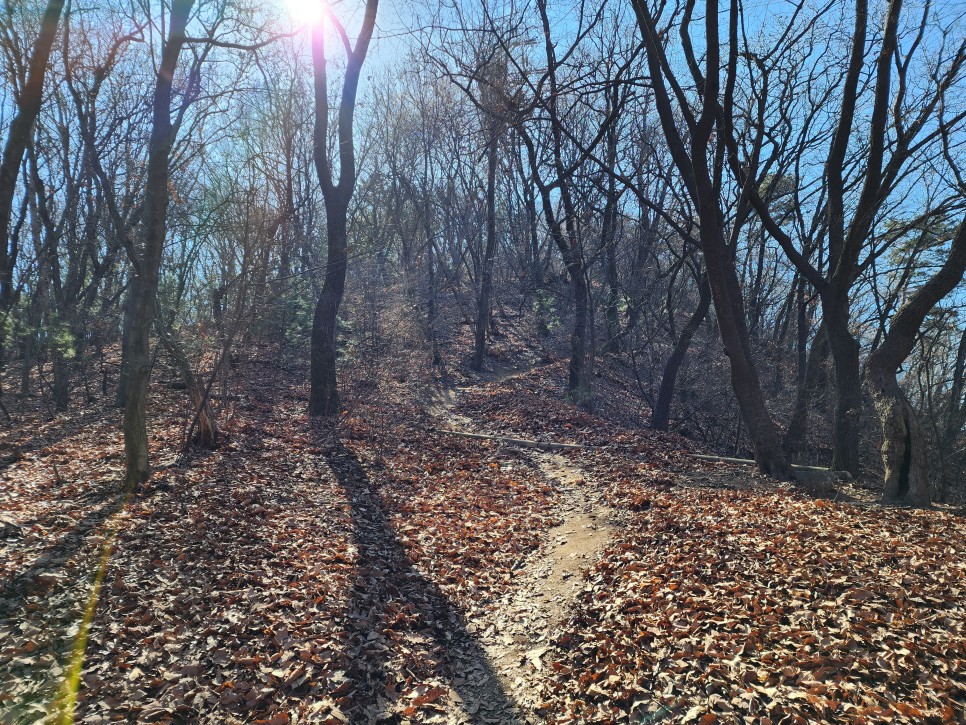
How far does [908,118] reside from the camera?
10688 mm

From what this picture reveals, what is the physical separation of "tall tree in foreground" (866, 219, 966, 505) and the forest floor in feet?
1.61

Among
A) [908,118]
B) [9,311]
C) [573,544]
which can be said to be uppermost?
[908,118]

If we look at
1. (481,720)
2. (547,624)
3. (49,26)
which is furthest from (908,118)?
(49,26)

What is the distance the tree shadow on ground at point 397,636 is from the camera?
4418 mm

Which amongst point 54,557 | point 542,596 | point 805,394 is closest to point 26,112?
point 54,557

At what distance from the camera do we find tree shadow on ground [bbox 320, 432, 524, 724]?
4418 mm

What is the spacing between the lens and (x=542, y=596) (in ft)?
19.5

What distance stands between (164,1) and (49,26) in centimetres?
334

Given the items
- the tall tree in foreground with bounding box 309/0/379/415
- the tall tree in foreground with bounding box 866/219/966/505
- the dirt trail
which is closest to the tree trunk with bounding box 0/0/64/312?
the tall tree in foreground with bounding box 309/0/379/415

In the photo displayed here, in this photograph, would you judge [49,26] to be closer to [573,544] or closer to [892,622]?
[573,544]

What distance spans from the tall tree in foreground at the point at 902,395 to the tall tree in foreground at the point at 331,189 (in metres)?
9.35

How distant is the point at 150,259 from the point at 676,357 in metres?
10.3

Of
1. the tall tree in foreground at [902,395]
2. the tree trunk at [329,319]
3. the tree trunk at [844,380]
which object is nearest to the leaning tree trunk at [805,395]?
the tree trunk at [844,380]

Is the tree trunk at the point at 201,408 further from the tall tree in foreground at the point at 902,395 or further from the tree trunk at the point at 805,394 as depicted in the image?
the tree trunk at the point at 805,394
